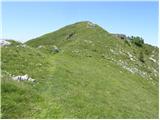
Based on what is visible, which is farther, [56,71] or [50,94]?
[56,71]

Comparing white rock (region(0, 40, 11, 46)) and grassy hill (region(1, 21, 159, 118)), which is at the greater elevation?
white rock (region(0, 40, 11, 46))

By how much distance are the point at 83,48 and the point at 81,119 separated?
41790mm

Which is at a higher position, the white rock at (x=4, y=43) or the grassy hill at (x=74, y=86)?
the white rock at (x=4, y=43)

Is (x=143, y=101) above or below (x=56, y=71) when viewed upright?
below

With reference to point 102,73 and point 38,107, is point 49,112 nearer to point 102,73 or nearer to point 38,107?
point 38,107

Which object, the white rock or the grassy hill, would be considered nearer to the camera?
the grassy hill

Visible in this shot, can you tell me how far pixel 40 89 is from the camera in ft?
88.3

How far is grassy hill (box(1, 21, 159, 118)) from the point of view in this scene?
886 inches

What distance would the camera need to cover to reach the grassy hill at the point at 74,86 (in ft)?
73.8

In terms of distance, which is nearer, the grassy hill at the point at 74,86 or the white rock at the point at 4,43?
the grassy hill at the point at 74,86

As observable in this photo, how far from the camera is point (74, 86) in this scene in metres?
32.1

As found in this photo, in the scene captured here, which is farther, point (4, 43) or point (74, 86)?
point (4, 43)

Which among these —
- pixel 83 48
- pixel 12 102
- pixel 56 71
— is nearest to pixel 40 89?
pixel 12 102

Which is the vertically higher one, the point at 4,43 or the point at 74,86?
the point at 4,43
